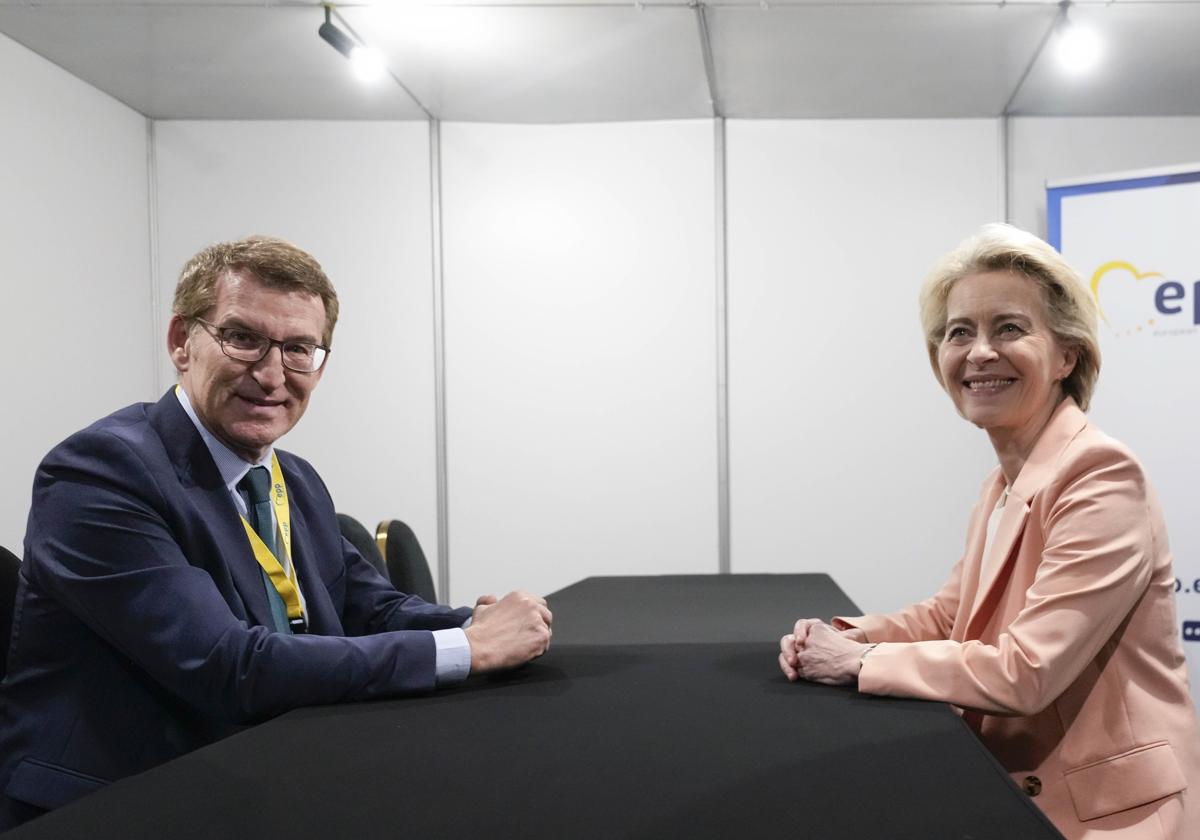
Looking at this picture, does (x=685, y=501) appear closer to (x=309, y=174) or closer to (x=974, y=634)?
(x=309, y=174)

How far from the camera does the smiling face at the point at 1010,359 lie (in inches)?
65.3

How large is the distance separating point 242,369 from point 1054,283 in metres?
1.38

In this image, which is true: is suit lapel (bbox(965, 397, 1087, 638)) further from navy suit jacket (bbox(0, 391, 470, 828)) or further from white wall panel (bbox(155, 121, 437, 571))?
white wall panel (bbox(155, 121, 437, 571))

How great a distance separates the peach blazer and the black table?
0.36 ft

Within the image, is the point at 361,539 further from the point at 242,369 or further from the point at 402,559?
the point at 242,369

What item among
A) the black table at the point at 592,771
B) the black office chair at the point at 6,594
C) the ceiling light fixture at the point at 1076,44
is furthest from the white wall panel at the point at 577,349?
the black table at the point at 592,771

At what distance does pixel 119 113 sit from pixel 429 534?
2570 mm

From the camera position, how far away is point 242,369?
1.67 meters

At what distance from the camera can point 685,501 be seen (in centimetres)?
506

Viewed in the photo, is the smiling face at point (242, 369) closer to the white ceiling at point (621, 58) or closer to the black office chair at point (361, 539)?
the black office chair at point (361, 539)

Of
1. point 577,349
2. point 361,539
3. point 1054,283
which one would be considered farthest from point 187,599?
point 577,349

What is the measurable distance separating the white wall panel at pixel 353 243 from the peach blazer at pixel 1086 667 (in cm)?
394

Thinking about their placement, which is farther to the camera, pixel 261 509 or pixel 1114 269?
pixel 1114 269

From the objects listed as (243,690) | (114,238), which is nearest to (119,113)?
(114,238)
